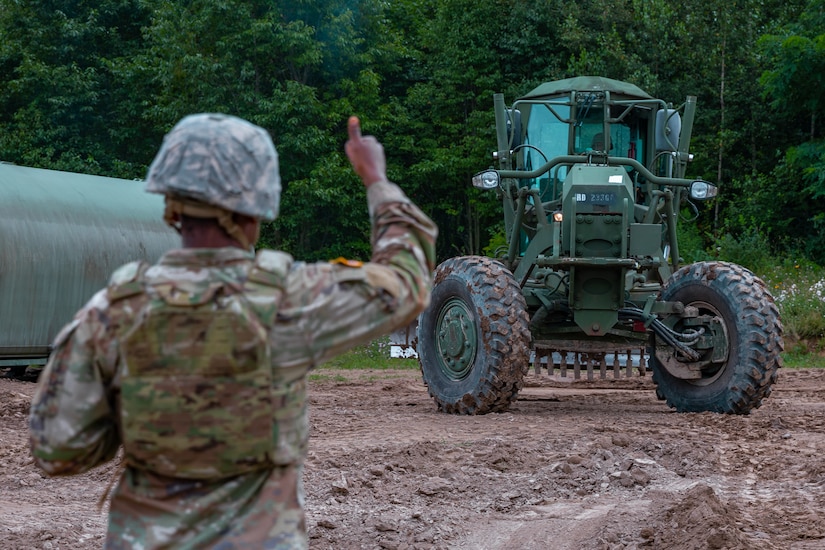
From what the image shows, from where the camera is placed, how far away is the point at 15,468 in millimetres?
8438

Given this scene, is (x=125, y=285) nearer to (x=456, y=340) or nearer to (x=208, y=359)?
(x=208, y=359)

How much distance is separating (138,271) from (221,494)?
1.60 feet

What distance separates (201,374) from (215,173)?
1.33 feet

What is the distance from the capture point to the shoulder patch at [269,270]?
8.01ft

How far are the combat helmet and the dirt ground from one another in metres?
3.87

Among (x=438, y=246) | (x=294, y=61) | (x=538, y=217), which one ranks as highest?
(x=294, y=61)

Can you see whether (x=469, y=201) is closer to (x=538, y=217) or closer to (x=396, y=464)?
(x=538, y=217)

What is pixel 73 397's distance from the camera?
2.49 metres

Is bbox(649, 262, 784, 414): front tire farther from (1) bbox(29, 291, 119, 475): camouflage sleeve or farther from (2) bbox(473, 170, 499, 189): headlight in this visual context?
(1) bbox(29, 291, 119, 475): camouflage sleeve

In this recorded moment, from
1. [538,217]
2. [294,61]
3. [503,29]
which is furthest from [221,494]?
[503,29]

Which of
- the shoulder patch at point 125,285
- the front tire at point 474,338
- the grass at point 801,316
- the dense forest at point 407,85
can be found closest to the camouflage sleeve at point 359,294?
the shoulder patch at point 125,285

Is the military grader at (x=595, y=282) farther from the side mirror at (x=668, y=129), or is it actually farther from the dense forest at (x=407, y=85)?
the dense forest at (x=407, y=85)

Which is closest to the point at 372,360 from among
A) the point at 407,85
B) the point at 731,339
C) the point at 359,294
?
the point at 731,339

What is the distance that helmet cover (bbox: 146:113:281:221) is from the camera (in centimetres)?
244
